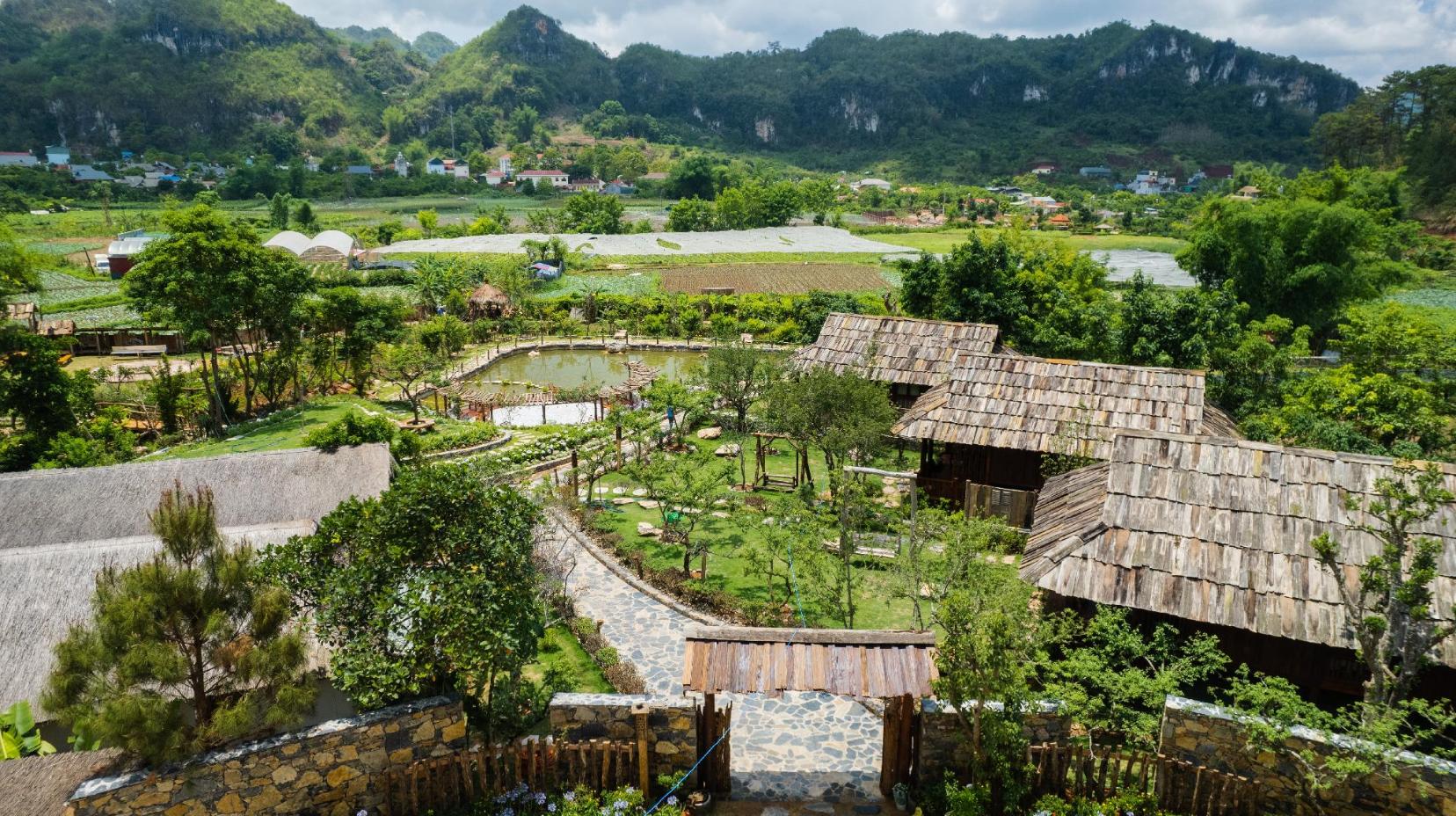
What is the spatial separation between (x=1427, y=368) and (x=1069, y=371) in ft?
45.9

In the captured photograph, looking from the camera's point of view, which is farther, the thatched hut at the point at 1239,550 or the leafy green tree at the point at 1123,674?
the thatched hut at the point at 1239,550

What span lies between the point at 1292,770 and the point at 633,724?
635 centimetres

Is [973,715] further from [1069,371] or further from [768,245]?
[768,245]

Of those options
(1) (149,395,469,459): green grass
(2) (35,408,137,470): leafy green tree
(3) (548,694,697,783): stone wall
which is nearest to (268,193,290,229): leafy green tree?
(1) (149,395,469,459): green grass

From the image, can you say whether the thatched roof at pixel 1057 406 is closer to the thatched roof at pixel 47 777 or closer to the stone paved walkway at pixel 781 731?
the stone paved walkway at pixel 781 731

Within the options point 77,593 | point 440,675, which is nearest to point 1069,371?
point 440,675

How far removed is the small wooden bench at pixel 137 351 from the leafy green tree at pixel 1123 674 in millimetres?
36291

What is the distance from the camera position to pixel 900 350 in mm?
22141

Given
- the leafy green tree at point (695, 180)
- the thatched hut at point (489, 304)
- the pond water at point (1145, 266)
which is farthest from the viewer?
the leafy green tree at point (695, 180)

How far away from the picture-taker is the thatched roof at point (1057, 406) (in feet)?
49.9

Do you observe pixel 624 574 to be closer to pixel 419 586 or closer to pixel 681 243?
pixel 419 586

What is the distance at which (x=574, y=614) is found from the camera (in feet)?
42.8

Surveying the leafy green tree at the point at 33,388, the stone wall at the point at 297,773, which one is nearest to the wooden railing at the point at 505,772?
the stone wall at the point at 297,773

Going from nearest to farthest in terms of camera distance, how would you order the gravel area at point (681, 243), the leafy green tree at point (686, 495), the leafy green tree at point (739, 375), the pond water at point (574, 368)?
1. the leafy green tree at point (686, 495)
2. the leafy green tree at point (739, 375)
3. the pond water at point (574, 368)
4. the gravel area at point (681, 243)
